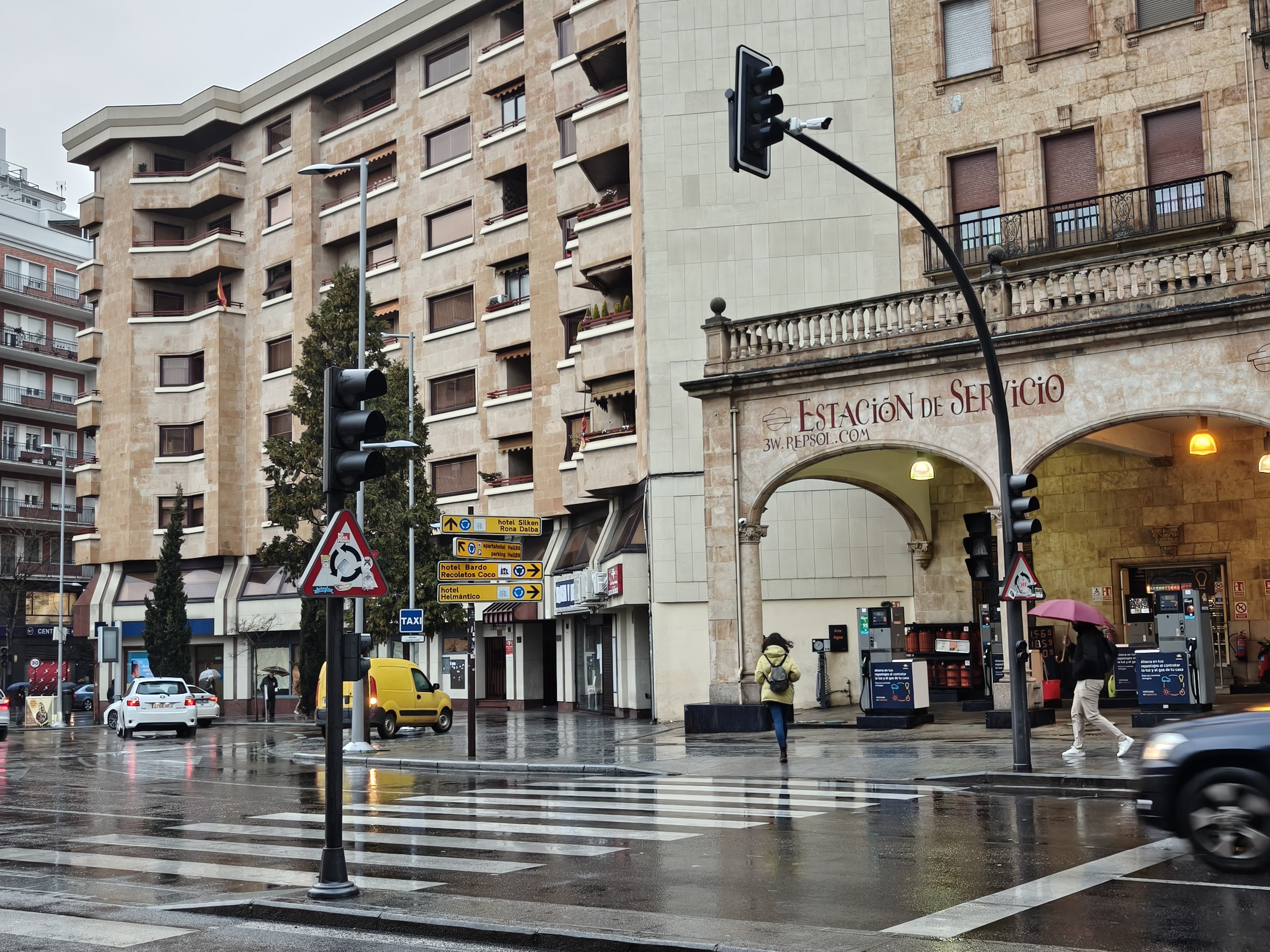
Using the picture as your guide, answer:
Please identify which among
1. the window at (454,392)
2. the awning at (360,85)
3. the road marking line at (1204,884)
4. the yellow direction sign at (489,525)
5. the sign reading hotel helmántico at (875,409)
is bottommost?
the road marking line at (1204,884)

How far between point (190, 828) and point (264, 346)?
45.0 m

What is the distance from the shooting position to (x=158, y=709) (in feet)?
116

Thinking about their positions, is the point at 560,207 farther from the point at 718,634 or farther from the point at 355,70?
the point at 718,634

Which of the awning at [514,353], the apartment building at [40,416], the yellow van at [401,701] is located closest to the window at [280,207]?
the awning at [514,353]

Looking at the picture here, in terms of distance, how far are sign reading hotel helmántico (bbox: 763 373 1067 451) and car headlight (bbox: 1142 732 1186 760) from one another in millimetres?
12773

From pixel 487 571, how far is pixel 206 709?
2334 centimetres

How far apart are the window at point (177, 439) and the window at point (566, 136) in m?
22.7

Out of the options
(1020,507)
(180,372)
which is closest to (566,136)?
(180,372)

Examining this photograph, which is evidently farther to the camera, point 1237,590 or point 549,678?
point 549,678

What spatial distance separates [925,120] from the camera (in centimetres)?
2998

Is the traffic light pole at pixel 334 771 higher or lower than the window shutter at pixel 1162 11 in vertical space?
lower

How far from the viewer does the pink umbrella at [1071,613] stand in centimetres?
1761

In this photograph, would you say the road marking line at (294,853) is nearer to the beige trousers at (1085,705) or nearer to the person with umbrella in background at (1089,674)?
the person with umbrella in background at (1089,674)

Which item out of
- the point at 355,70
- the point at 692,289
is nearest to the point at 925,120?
the point at 692,289
